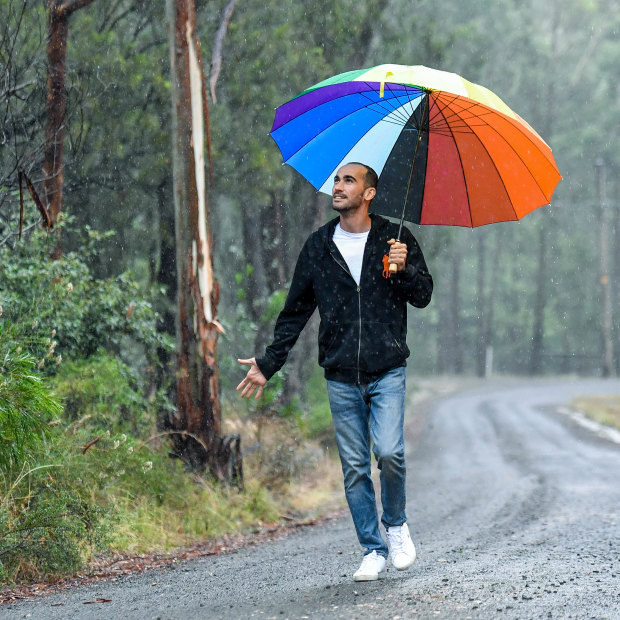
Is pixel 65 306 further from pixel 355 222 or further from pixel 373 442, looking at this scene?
pixel 373 442

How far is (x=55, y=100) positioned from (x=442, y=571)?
23.6 ft

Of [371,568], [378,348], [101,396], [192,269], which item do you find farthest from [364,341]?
[192,269]

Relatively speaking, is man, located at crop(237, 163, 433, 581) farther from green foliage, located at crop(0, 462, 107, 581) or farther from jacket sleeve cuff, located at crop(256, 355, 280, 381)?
green foliage, located at crop(0, 462, 107, 581)

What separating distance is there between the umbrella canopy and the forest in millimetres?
2510

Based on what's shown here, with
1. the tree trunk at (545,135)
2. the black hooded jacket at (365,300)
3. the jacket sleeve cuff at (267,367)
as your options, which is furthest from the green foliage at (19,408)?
the tree trunk at (545,135)

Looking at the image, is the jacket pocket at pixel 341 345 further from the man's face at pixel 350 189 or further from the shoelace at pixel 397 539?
the shoelace at pixel 397 539

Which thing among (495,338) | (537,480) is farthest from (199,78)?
(495,338)

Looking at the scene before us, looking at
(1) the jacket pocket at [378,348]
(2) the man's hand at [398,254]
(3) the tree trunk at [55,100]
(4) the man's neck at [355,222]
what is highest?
(3) the tree trunk at [55,100]

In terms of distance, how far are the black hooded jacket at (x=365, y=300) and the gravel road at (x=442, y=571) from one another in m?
1.21

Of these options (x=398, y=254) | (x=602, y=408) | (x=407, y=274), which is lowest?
(x=602, y=408)

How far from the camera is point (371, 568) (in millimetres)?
5219

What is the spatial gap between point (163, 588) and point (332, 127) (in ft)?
9.71

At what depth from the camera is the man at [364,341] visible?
5125mm

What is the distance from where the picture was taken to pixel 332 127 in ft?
19.0
